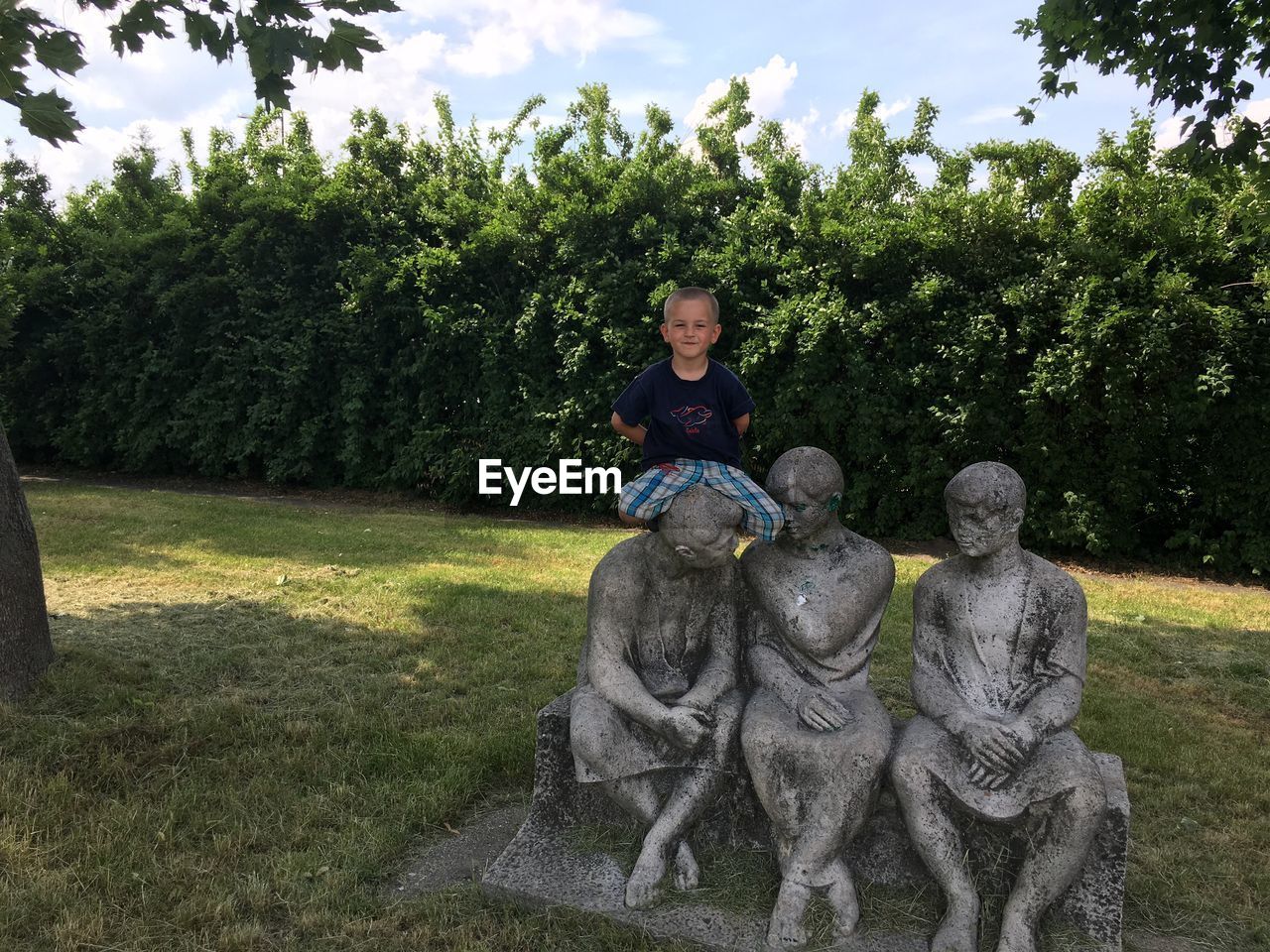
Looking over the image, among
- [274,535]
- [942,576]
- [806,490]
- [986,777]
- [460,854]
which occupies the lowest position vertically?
[460,854]

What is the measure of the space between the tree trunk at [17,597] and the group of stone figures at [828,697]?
3.27 metres

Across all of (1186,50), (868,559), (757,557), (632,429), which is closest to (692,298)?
(632,429)

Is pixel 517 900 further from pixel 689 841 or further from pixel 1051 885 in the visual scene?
pixel 1051 885

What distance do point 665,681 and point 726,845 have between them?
1.90 ft

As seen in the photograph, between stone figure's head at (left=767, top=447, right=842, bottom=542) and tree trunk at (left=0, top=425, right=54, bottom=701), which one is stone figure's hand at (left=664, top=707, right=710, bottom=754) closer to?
stone figure's head at (left=767, top=447, right=842, bottom=542)

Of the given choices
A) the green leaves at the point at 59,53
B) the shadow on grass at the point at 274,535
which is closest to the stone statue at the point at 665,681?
the green leaves at the point at 59,53

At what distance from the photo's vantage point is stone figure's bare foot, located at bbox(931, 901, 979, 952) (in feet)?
7.82

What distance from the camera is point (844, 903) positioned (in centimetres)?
251

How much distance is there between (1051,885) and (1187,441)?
264 inches

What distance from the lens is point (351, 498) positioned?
1159 centimetres

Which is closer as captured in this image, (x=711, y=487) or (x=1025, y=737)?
(x=1025, y=737)

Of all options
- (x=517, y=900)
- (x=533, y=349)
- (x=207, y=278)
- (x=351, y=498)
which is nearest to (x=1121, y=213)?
(x=533, y=349)

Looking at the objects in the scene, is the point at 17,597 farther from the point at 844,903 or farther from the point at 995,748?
the point at 995,748

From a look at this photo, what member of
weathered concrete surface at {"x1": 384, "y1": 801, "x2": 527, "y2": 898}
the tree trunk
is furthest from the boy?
the tree trunk
